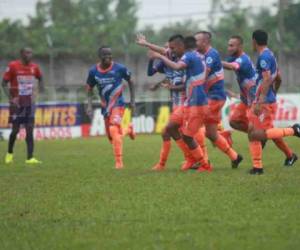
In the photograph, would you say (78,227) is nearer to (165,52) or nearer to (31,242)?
(31,242)

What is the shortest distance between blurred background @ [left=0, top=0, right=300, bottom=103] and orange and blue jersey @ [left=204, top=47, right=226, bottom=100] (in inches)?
782

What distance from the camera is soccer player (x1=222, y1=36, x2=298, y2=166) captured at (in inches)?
523

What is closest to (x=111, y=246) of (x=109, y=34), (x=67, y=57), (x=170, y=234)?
(x=170, y=234)

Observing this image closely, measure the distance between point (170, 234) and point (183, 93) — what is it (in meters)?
6.35

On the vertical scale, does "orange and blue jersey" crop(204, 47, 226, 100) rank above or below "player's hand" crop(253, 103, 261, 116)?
above

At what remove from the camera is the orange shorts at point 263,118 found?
12281 millimetres

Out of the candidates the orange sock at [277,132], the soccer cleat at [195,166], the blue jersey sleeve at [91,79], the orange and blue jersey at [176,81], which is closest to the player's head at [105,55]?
the blue jersey sleeve at [91,79]

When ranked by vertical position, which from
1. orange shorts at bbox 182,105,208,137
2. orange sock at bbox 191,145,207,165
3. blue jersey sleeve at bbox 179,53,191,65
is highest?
blue jersey sleeve at bbox 179,53,191,65

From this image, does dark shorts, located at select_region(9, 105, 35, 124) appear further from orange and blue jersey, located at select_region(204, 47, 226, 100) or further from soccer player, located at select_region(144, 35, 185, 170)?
orange and blue jersey, located at select_region(204, 47, 226, 100)

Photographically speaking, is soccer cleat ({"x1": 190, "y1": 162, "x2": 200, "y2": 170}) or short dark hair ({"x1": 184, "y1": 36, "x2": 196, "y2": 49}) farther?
soccer cleat ({"x1": 190, "y1": 162, "x2": 200, "y2": 170})

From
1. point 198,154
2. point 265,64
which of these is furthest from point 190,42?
point 198,154

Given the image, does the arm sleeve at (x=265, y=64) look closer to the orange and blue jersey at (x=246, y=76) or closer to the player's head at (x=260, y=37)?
the player's head at (x=260, y=37)

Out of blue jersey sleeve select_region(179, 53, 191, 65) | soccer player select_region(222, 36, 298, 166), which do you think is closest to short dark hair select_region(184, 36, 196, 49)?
blue jersey sleeve select_region(179, 53, 191, 65)

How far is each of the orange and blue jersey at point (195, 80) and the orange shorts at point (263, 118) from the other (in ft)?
3.07
